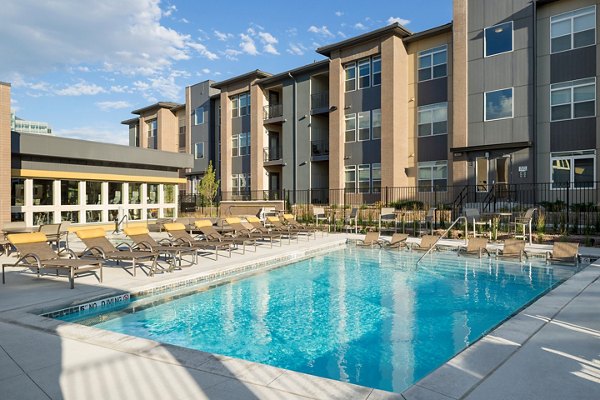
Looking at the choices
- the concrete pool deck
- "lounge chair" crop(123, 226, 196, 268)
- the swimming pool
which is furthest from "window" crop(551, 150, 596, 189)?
"lounge chair" crop(123, 226, 196, 268)

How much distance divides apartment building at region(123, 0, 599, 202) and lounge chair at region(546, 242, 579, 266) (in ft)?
22.7

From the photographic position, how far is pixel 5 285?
8133mm

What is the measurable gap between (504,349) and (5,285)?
8.79 metres

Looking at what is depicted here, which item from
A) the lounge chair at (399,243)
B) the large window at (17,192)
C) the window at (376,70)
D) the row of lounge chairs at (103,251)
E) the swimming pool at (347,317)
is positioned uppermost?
the window at (376,70)

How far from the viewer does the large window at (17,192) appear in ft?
51.6

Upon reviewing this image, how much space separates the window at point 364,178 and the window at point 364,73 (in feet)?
16.6

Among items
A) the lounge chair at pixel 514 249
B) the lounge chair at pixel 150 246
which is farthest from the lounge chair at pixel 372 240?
the lounge chair at pixel 150 246

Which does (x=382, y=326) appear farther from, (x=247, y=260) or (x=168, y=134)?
(x=168, y=134)

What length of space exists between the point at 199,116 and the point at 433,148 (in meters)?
23.6

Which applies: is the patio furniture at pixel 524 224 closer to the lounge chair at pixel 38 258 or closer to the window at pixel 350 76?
the lounge chair at pixel 38 258

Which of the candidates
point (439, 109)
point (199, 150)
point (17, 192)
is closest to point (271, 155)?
point (199, 150)

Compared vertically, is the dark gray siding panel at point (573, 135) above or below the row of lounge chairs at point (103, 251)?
above

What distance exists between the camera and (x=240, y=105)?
34.4m

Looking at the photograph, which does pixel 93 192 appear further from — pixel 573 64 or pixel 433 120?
pixel 573 64
